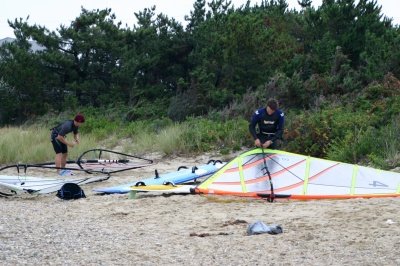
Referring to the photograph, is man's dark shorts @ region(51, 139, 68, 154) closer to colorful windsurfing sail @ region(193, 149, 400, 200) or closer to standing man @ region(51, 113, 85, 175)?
standing man @ region(51, 113, 85, 175)

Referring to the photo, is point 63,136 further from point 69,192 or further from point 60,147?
point 69,192

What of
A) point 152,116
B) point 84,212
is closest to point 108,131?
point 152,116

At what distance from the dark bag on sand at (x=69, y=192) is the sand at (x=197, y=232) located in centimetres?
37

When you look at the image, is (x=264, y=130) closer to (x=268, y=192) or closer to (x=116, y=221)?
(x=268, y=192)

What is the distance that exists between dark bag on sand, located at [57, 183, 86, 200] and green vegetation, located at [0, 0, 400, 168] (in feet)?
16.9

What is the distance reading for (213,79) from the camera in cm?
2495

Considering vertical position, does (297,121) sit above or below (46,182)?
above

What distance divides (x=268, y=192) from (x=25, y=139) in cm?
1007

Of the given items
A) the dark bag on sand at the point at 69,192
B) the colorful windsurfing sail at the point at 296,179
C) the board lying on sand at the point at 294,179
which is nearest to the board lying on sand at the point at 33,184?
the dark bag on sand at the point at 69,192

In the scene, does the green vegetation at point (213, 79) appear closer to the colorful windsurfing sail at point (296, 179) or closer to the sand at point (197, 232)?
the colorful windsurfing sail at point (296, 179)

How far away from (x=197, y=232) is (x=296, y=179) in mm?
2823

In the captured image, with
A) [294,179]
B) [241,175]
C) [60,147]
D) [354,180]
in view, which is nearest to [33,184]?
[60,147]

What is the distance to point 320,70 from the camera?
2156 cm

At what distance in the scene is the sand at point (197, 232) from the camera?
18.3ft
